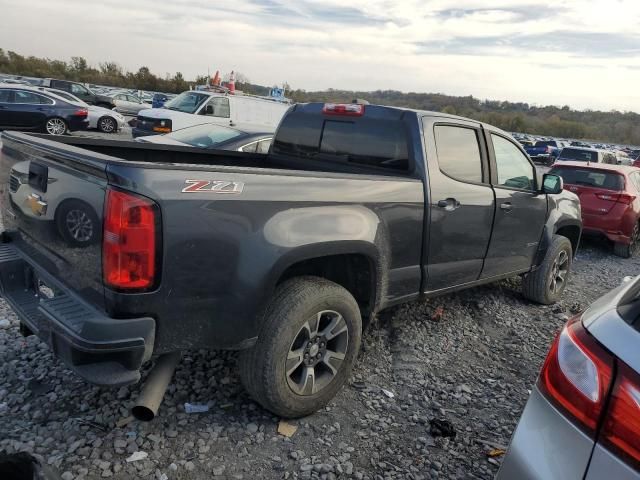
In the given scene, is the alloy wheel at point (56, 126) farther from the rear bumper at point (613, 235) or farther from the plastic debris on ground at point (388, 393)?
the plastic debris on ground at point (388, 393)

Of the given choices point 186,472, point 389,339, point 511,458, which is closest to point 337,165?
point 389,339

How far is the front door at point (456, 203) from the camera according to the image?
12.1 ft

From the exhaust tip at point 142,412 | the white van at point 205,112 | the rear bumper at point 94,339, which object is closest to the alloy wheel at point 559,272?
the exhaust tip at point 142,412

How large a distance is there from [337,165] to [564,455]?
295 centimetres

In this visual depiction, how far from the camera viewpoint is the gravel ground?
2635 millimetres

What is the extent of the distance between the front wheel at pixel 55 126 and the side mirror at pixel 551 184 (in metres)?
15.1

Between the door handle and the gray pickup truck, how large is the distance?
2 cm

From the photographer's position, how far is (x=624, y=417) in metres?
1.38

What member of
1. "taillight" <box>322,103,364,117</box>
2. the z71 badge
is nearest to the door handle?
"taillight" <box>322,103,364,117</box>

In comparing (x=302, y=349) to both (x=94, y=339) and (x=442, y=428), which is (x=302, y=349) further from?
(x=94, y=339)

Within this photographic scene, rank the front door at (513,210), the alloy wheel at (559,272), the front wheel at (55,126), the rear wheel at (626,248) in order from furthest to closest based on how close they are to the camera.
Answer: the front wheel at (55,126) < the rear wheel at (626,248) < the alloy wheel at (559,272) < the front door at (513,210)

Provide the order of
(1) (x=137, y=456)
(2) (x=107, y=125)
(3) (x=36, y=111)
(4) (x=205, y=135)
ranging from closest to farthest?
1. (1) (x=137, y=456)
2. (4) (x=205, y=135)
3. (3) (x=36, y=111)
4. (2) (x=107, y=125)

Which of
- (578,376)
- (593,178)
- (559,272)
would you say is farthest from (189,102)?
(578,376)

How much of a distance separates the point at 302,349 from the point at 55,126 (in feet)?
51.4
